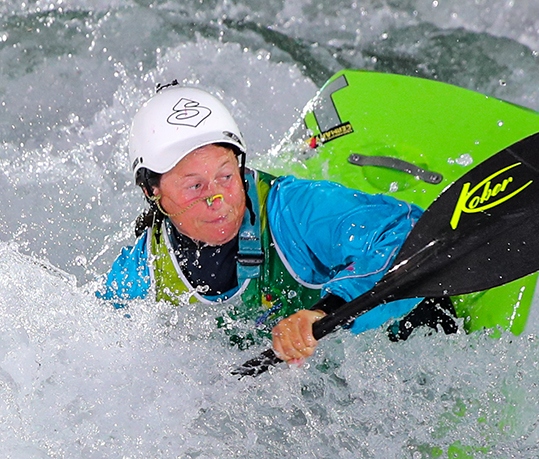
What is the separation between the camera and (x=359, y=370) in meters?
2.36

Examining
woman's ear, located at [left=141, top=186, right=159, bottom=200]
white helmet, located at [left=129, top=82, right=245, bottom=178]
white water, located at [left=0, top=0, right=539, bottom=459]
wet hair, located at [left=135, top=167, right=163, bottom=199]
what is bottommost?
white water, located at [left=0, top=0, right=539, bottom=459]

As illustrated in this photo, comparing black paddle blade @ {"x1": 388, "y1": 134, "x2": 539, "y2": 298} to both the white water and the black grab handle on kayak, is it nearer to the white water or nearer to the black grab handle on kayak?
the white water

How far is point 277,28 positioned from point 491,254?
90.2 inches

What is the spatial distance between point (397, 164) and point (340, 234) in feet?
2.33

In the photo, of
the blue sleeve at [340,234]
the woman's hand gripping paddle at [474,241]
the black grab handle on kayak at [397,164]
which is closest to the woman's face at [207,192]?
the blue sleeve at [340,234]

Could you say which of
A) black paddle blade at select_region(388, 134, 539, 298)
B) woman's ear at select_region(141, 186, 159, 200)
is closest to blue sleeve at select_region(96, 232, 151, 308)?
woman's ear at select_region(141, 186, 159, 200)

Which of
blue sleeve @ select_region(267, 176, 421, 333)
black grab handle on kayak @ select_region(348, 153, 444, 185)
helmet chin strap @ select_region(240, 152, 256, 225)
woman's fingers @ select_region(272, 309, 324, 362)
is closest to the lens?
woman's fingers @ select_region(272, 309, 324, 362)

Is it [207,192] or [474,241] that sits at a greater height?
[207,192]

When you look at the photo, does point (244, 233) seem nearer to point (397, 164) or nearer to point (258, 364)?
point (258, 364)

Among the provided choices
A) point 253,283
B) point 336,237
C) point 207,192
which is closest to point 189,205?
point 207,192

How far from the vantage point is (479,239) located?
2184mm

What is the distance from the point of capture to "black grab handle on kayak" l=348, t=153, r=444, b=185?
8.80 ft

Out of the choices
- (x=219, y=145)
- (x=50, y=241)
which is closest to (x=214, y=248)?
(x=219, y=145)

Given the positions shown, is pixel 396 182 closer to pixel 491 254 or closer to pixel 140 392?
pixel 491 254
